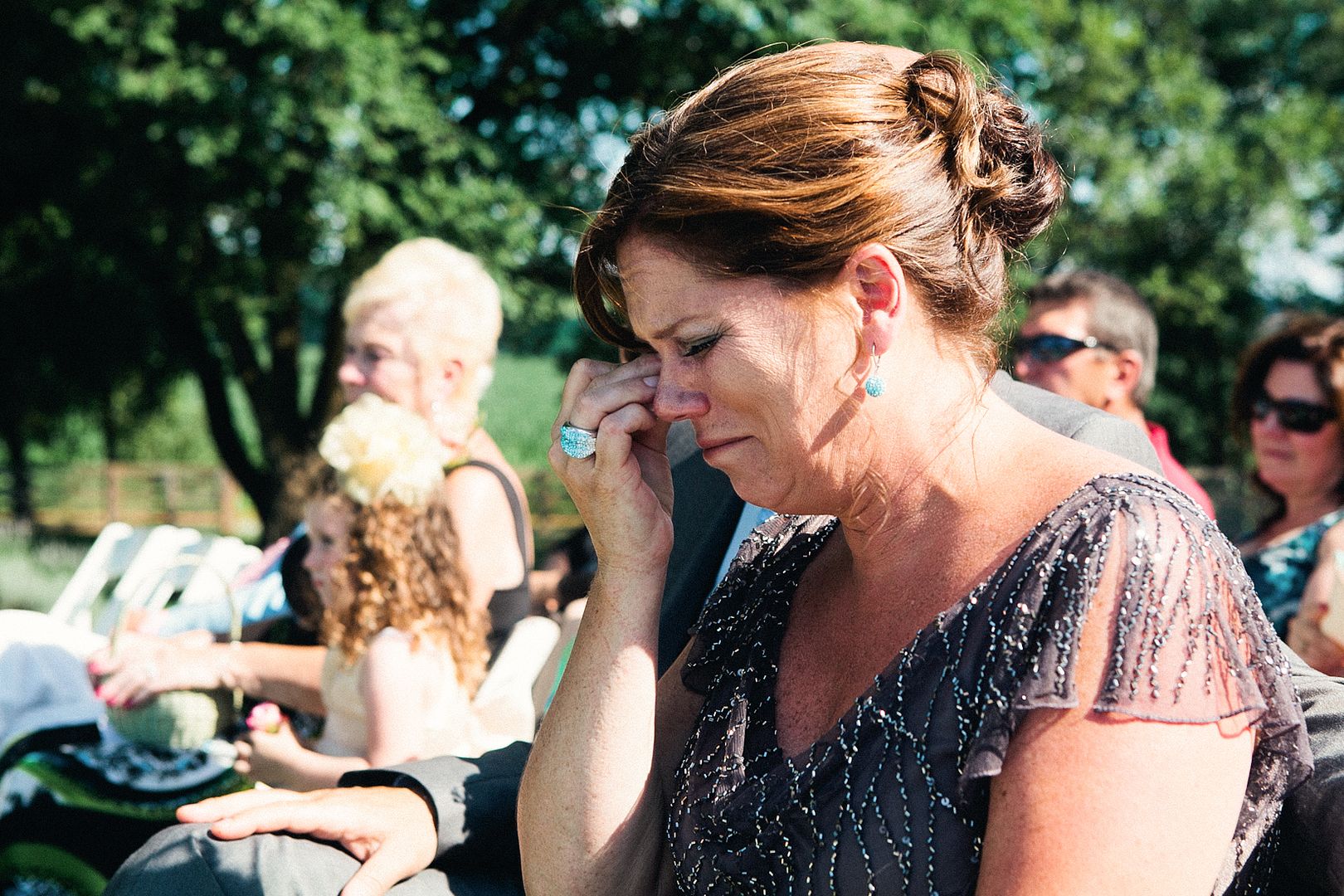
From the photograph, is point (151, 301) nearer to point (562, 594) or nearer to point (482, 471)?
point (562, 594)

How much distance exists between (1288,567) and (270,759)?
306 cm

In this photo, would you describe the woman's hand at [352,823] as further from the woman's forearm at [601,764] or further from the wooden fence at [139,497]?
the wooden fence at [139,497]

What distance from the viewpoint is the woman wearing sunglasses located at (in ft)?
12.1

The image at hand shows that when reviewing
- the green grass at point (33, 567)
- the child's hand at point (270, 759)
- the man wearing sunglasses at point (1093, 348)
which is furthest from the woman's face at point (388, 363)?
the green grass at point (33, 567)

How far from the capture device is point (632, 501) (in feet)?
5.82

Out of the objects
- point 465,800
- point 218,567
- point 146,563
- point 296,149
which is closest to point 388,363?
point 218,567

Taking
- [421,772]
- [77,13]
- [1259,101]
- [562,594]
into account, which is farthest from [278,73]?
[1259,101]

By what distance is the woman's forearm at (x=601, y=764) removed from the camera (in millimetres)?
1669

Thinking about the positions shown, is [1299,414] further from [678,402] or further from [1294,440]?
[678,402]

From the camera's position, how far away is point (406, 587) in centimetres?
306

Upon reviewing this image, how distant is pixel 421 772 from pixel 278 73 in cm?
719

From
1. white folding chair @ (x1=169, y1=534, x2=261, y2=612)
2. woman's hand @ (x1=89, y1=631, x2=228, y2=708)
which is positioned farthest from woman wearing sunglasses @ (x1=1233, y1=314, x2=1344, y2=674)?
white folding chair @ (x1=169, y1=534, x2=261, y2=612)

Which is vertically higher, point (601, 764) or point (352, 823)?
point (601, 764)

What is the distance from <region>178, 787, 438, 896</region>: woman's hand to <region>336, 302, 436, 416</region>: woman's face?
2.07 metres
